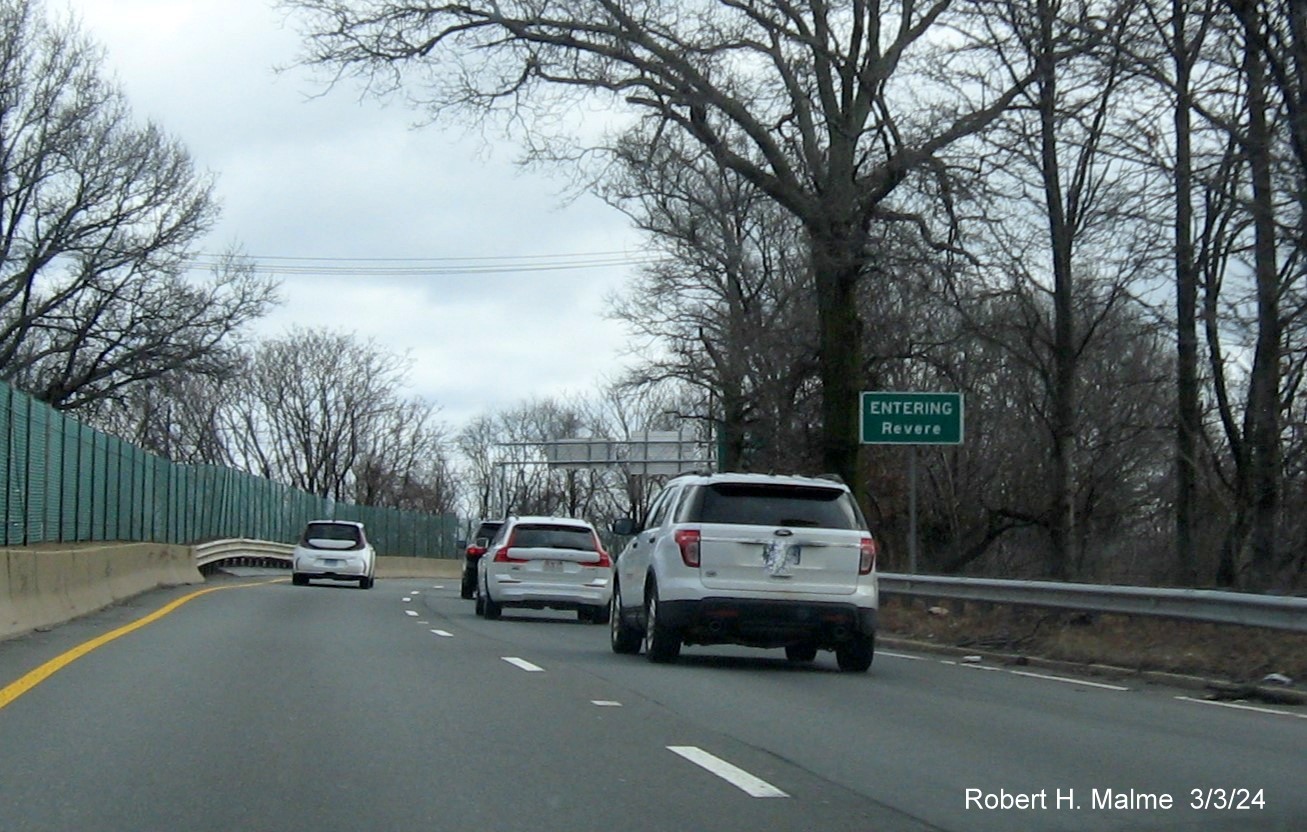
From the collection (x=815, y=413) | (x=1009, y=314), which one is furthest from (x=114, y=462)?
(x=1009, y=314)

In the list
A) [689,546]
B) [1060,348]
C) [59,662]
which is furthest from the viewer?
[1060,348]

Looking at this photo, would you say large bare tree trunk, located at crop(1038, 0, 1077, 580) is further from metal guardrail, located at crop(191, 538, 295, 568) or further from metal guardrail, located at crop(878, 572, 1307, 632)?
metal guardrail, located at crop(191, 538, 295, 568)

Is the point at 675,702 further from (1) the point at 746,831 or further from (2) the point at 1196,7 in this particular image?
(2) the point at 1196,7

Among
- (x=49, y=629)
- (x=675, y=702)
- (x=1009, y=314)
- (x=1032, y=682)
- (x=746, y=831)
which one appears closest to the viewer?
(x=746, y=831)

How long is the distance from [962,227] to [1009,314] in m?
4.27

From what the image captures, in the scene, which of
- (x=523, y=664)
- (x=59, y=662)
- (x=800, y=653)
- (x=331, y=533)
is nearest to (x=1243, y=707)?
(x=800, y=653)

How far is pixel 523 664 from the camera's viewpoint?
15.3 meters

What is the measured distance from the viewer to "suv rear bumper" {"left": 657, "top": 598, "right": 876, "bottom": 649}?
14945mm

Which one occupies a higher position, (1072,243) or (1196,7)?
(1196,7)

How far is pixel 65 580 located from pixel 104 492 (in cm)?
1187

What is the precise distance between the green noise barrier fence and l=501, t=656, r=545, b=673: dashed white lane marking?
10.7 metres

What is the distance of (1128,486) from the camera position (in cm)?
4175

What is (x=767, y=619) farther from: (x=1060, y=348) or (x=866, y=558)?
(x=1060, y=348)

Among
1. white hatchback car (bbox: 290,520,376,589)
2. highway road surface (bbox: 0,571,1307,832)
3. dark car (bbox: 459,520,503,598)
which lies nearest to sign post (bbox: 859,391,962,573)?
highway road surface (bbox: 0,571,1307,832)
